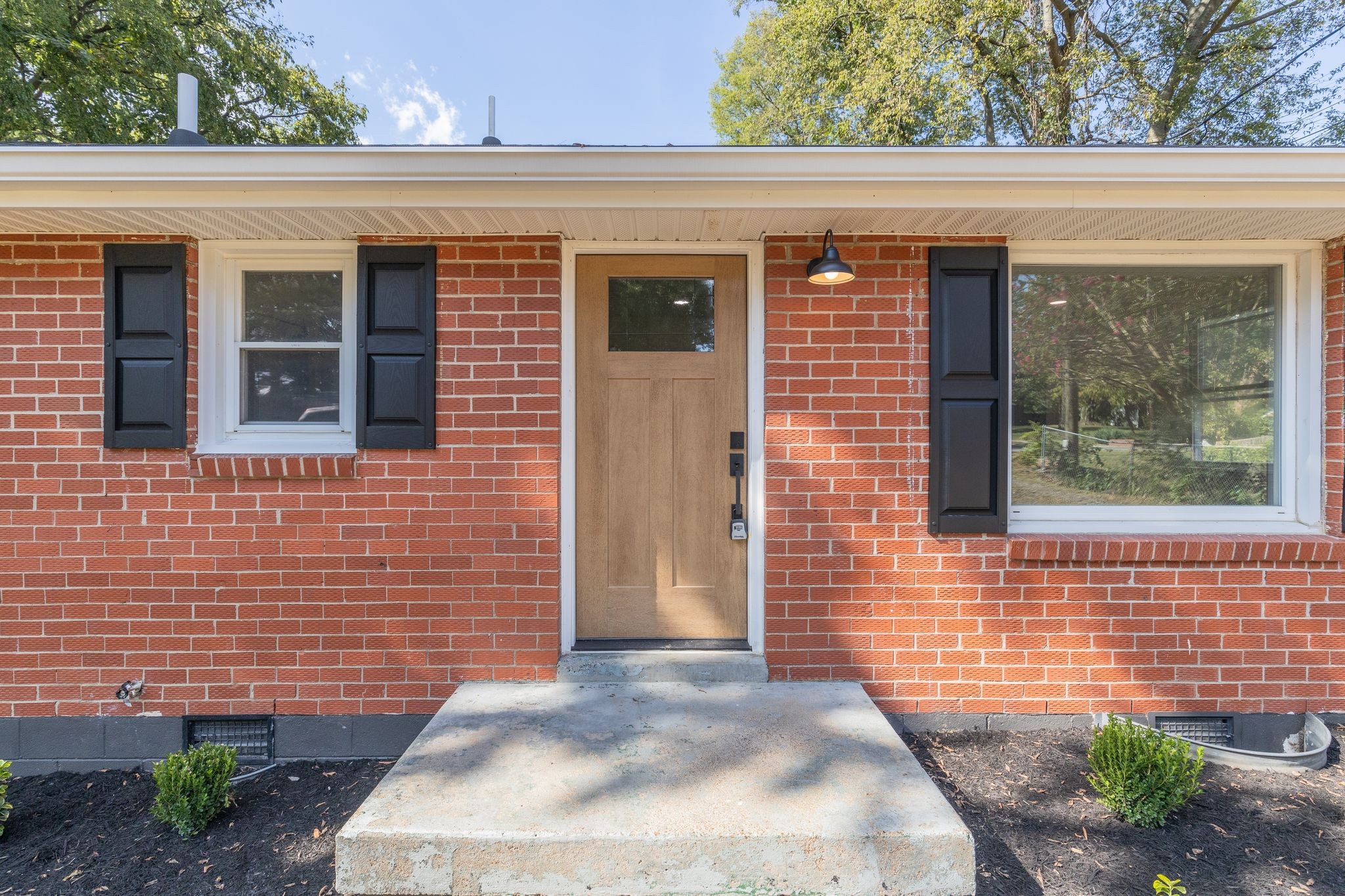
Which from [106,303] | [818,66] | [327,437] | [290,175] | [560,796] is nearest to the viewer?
[560,796]

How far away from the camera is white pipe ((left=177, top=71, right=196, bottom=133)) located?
2.83 m

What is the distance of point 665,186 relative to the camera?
2.39 meters

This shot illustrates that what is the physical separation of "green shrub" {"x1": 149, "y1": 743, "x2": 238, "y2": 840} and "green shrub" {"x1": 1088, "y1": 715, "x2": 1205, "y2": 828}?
3421 millimetres

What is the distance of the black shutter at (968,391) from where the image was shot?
2.78m

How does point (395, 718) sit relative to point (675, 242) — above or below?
below

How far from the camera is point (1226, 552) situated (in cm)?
277

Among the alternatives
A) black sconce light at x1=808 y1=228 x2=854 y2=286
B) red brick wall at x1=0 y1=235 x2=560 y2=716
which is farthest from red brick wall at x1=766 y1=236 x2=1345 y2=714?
red brick wall at x1=0 y1=235 x2=560 y2=716

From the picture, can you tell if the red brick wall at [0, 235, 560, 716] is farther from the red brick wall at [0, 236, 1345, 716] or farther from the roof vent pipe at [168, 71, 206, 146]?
the roof vent pipe at [168, 71, 206, 146]

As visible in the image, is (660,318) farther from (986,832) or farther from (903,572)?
(986,832)

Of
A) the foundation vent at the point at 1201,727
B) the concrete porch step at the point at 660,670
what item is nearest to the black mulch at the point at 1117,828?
the foundation vent at the point at 1201,727

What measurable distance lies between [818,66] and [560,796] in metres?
8.77

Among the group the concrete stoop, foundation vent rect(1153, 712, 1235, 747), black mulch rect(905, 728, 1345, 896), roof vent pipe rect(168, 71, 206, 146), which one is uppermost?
roof vent pipe rect(168, 71, 206, 146)

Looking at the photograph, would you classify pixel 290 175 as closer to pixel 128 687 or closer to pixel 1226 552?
pixel 128 687

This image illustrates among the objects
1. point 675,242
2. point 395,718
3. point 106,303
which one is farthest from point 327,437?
point 675,242
